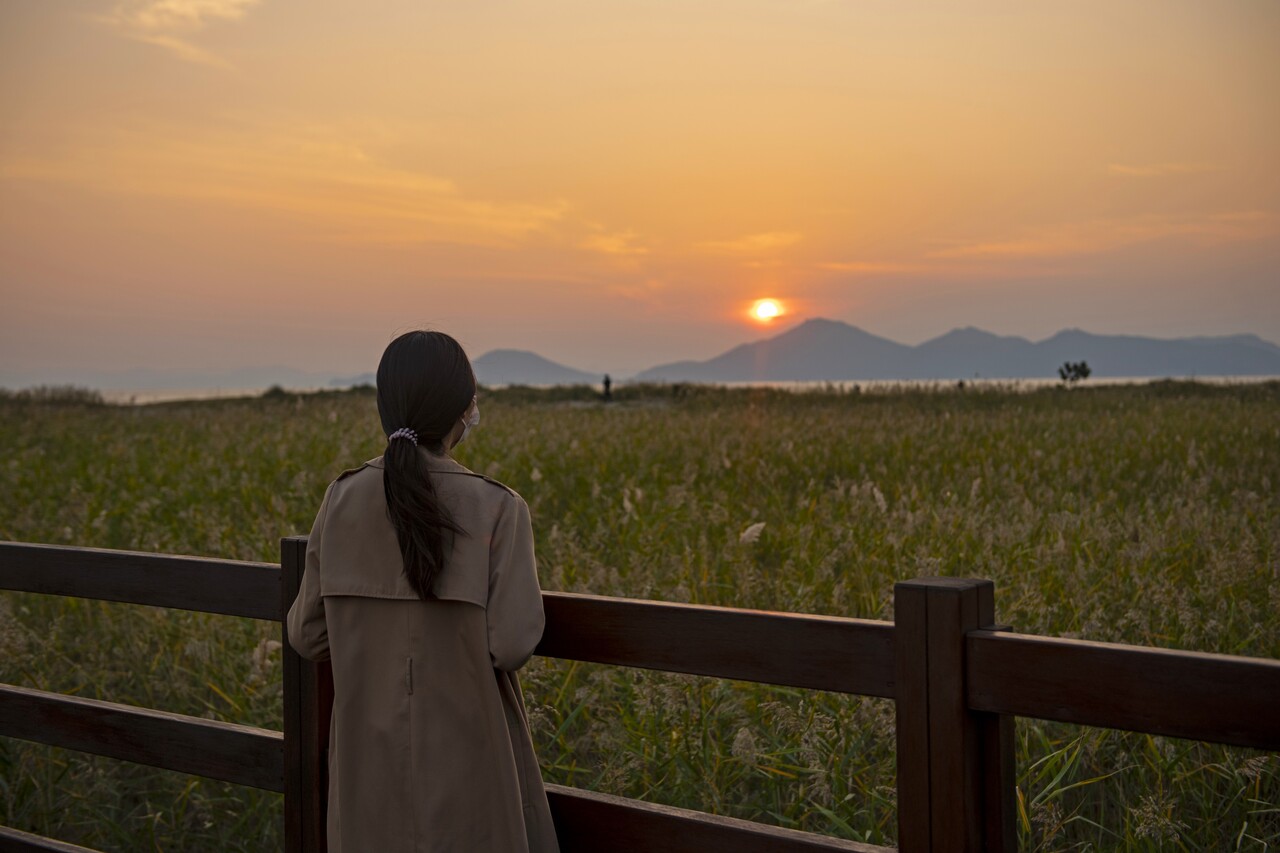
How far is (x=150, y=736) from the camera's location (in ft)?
11.3

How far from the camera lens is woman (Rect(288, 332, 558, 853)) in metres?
2.45

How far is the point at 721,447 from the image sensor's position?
12195 mm

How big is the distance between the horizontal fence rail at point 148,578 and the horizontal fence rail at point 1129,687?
1999 millimetres

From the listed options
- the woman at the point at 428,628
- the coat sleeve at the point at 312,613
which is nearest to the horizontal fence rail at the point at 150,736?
the coat sleeve at the point at 312,613

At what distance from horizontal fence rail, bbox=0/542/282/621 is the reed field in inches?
55.5

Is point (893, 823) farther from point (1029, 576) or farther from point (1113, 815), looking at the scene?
point (1029, 576)

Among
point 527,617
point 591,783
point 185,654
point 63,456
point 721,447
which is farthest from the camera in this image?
point 63,456

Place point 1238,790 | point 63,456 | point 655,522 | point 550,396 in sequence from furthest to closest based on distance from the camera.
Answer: point 550,396 < point 63,456 < point 655,522 < point 1238,790

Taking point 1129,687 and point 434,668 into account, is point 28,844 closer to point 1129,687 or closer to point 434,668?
point 434,668

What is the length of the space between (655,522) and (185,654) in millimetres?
3449

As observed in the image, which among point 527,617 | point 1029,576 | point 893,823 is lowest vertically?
point 893,823

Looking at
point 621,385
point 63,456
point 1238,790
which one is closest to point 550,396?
point 621,385

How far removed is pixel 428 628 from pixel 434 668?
0.09m

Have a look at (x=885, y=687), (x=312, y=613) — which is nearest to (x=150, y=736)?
(x=312, y=613)
